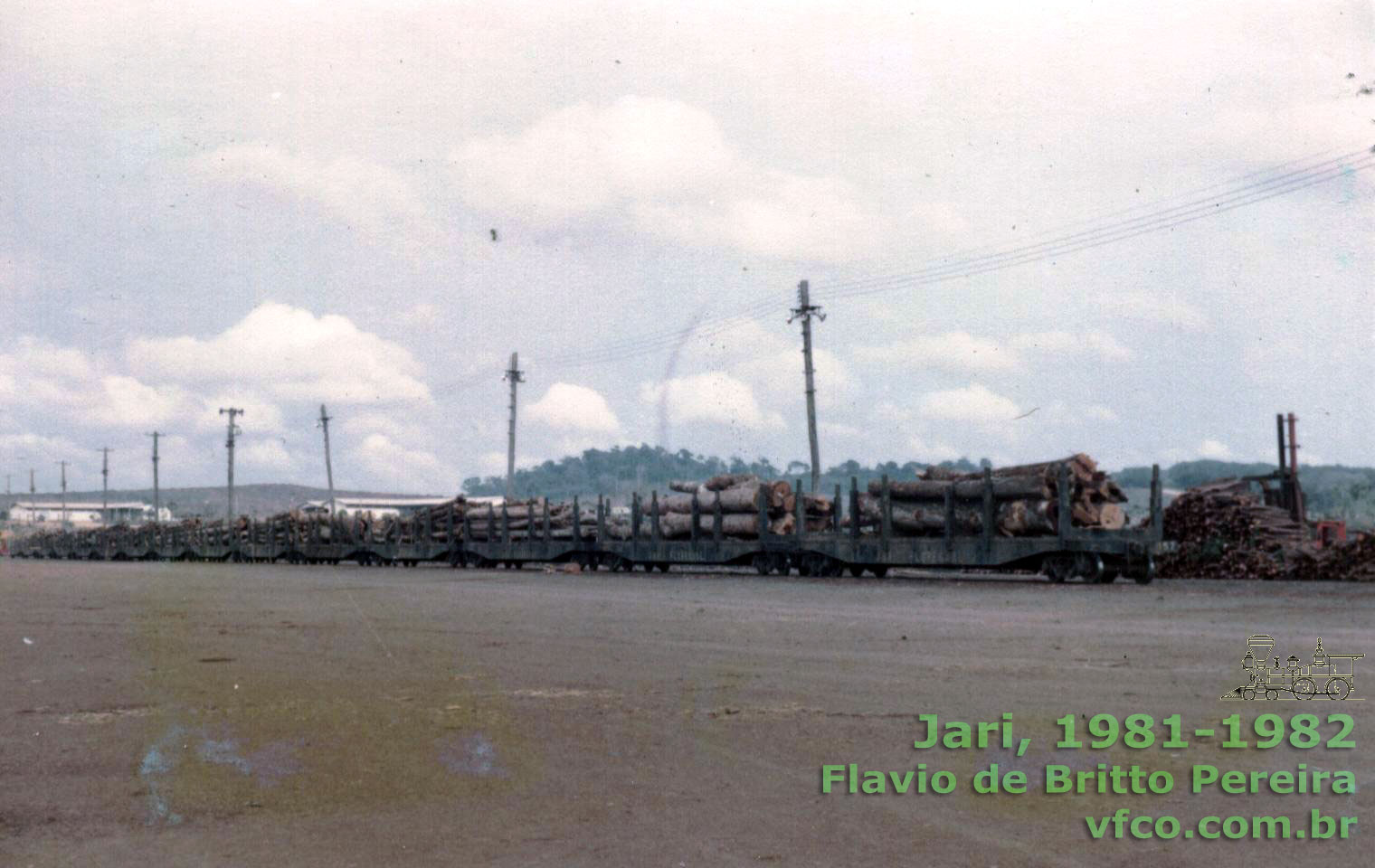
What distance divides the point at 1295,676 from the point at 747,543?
18.9 metres

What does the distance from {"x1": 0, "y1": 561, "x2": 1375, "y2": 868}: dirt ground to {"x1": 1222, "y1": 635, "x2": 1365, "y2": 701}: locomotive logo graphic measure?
0.59ft

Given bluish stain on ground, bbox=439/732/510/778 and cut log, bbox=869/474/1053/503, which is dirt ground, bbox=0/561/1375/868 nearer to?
bluish stain on ground, bbox=439/732/510/778

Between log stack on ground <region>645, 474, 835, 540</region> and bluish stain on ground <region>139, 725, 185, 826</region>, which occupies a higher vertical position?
log stack on ground <region>645, 474, 835, 540</region>

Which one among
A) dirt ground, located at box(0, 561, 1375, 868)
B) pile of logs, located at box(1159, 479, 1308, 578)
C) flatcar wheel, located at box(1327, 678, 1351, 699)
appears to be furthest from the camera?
pile of logs, located at box(1159, 479, 1308, 578)

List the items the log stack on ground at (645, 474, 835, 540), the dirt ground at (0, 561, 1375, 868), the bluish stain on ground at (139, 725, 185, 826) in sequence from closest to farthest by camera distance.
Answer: the dirt ground at (0, 561, 1375, 868) → the bluish stain on ground at (139, 725, 185, 826) → the log stack on ground at (645, 474, 835, 540)

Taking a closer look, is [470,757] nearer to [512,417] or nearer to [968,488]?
[968,488]

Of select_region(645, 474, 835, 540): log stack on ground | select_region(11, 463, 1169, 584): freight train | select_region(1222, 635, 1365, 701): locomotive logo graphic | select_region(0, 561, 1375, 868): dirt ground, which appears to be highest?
select_region(645, 474, 835, 540): log stack on ground

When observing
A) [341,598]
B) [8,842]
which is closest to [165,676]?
[8,842]

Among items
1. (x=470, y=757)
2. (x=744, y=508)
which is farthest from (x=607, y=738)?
(x=744, y=508)

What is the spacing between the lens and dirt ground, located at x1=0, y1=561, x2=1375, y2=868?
4.16 meters

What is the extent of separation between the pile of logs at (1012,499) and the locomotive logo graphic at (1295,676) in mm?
11273

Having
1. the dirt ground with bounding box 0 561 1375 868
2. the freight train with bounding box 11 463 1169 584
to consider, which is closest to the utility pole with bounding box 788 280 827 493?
the freight train with bounding box 11 463 1169 584

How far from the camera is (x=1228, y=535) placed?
23969 millimetres

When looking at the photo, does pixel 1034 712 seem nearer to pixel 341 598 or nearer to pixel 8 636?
pixel 8 636
